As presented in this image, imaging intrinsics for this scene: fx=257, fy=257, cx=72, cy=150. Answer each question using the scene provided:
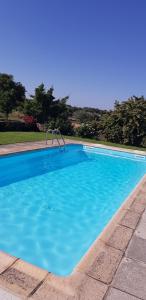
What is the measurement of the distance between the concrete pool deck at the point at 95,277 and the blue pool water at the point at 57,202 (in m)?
0.90

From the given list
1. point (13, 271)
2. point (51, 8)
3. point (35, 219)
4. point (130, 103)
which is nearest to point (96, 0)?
point (51, 8)

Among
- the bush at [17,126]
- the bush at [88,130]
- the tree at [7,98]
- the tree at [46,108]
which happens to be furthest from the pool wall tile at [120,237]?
the tree at [7,98]

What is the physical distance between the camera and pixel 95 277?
2.98 meters

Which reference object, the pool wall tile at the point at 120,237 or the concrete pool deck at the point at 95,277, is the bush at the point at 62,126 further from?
the concrete pool deck at the point at 95,277

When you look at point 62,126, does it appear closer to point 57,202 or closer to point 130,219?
point 57,202

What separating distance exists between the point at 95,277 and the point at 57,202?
3.81 meters

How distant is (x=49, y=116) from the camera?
21609 mm

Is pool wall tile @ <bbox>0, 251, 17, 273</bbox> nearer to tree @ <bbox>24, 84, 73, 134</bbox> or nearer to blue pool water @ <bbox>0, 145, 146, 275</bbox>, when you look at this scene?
blue pool water @ <bbox>0, 145, 146, 275</bbox>

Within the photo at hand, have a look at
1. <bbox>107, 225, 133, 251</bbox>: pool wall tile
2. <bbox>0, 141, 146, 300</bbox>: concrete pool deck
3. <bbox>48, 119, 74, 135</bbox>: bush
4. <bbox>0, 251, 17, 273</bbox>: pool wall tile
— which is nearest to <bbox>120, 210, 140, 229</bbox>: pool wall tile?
<bbox>107, 225, 133, 251</bbox>: pool wall tile

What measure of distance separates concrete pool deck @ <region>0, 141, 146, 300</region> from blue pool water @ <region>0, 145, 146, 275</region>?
35.5 inches

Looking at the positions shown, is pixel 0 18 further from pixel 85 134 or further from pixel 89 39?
pixel 85 134

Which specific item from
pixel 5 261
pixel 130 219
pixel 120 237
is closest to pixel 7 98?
pixel 130 219

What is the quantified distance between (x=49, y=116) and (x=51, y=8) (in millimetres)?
9013

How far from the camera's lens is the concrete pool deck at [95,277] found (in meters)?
2.63
